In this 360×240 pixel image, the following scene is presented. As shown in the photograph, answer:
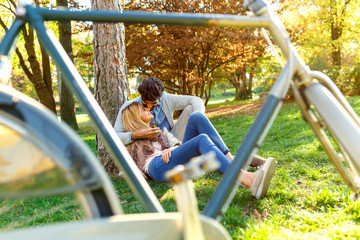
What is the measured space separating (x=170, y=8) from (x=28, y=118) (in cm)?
884

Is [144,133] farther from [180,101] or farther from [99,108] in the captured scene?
[99,108]

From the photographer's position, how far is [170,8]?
898 centimetres

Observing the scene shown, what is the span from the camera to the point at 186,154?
Result: 2.67 m

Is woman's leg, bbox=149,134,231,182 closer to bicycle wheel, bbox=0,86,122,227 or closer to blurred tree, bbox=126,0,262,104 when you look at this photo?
bicycle wheel, bbox=0,86,122,227

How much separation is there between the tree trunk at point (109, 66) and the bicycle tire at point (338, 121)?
2642mm

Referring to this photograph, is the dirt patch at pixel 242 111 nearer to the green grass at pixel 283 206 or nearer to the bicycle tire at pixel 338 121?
the green grass at pixel 283 206

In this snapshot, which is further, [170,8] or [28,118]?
[170,8]

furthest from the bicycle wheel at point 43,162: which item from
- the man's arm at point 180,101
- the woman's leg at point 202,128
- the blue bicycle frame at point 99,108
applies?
the man's arm at point 180,101

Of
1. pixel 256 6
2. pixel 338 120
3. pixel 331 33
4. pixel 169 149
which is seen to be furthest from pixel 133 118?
pixel 331 33

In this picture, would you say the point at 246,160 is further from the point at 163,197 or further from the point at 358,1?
the point at 358,1

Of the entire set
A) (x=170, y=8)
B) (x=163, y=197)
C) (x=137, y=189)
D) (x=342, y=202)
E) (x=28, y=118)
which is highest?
(x=170, y=8)

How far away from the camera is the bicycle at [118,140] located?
0.82 metres

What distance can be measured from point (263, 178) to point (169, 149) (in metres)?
0.94

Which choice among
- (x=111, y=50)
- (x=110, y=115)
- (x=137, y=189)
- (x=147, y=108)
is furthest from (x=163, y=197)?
(x=111, y=50)
